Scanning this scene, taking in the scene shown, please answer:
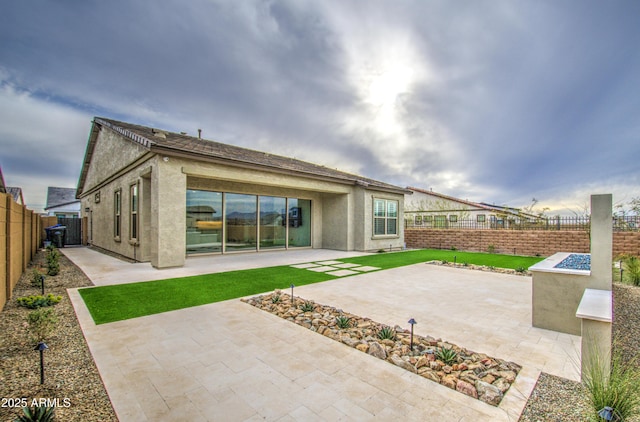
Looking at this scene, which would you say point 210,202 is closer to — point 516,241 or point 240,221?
point 240,221

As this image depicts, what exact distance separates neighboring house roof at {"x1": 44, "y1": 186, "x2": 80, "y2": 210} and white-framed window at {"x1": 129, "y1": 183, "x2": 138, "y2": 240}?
93.8 feet

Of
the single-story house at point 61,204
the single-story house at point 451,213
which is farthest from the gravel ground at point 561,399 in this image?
the single-story house at point 61,204

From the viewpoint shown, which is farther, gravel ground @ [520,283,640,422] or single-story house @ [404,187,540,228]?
single-story house @ [404,187,540,228]

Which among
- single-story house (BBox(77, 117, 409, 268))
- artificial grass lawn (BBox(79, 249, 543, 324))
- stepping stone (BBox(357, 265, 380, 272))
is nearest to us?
artificial grass lawn (BBox(79, 249, 543, 324))

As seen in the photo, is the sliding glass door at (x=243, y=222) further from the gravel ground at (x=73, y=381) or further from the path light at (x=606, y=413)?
the path light at (x=606, y=413)

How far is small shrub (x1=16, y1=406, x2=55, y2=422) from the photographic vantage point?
201cm

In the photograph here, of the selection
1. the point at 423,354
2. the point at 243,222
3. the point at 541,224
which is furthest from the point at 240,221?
the point at 541,224

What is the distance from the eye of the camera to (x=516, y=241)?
47.6 ft

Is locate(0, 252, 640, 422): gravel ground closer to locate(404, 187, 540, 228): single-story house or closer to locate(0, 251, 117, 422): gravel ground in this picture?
locate(0, 251, 117, 422): gravel ground

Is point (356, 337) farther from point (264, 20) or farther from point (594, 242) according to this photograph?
point (264, 20)

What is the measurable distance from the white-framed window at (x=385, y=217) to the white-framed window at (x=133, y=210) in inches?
414

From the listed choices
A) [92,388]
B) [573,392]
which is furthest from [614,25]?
[92,388]

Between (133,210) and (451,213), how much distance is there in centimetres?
2323

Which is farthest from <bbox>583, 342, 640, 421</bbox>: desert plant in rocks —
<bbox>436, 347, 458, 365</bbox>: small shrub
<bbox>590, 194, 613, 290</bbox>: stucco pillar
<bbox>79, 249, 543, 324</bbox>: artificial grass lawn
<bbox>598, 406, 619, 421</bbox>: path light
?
<bbox>79, 249, 543, 324</bbox>: artificial grass lawn
